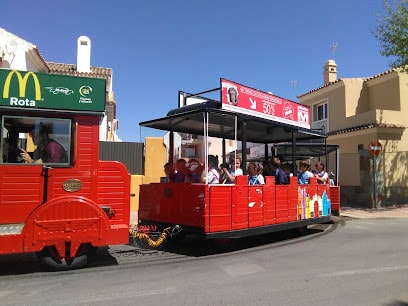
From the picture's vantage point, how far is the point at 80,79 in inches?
238

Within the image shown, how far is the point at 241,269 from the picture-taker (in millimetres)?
6340

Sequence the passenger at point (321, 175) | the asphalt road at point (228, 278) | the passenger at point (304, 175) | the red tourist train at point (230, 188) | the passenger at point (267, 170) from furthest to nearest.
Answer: the passenger at point (321, 175) < the passenger at point (304, 175) < the passenger at point (267, 170) < the red tourist train at point (230, 188) < the asphalt road at point (228, 278)

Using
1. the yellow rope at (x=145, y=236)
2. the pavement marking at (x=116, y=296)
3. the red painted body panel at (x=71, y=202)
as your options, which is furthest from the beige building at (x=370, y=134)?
the pavement marking at (x=116, y=296)

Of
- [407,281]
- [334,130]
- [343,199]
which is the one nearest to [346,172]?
[343,199]

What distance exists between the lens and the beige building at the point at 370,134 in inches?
696

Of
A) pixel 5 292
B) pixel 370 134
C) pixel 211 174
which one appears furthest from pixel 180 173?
pixel 370 134

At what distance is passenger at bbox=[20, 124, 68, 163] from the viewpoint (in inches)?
233

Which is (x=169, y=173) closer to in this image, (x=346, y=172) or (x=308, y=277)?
(x=308, y=277)

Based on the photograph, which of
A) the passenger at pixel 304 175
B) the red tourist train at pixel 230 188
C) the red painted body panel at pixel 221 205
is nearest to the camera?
the red painted body panel at pixel 221 205

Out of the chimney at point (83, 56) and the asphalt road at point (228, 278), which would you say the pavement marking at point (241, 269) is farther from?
the chimney at point (83, 56)

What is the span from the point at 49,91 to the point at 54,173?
1.20 m

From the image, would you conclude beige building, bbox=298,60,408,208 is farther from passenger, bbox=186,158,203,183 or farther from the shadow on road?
passenger, bbox=186,158,203,183

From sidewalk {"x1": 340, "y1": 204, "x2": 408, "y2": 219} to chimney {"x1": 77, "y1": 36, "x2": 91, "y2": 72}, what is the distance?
49.6 ft

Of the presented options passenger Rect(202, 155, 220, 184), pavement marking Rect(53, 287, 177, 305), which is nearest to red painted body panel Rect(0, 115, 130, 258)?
pavement marking Rect(53, 287, 177, 305)
